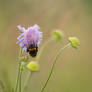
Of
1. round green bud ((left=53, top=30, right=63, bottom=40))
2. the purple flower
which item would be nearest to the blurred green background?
round green bud ((left=53, top=30, right=63, bottom=40))

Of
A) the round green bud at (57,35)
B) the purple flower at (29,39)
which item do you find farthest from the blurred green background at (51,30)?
the purple flower at (29,39)

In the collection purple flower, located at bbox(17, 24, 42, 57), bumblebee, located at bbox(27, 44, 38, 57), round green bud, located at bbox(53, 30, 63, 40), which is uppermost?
round green bud, located at bbox(53, 30, 63, 40)

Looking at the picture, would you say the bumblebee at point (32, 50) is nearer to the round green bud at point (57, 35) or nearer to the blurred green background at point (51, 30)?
the round green bud at point (57, 35)

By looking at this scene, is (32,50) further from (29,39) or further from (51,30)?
(51,30)

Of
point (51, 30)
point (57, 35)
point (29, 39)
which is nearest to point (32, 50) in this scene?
point (29, 39)

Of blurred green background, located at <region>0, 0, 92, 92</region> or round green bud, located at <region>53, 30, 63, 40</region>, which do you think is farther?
blurred green background, located at <region>0, 0, 92, 92</region>

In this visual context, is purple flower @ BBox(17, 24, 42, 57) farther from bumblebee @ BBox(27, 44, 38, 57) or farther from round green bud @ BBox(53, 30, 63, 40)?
round green bud @ BBox(53, 30, 63, 40)
